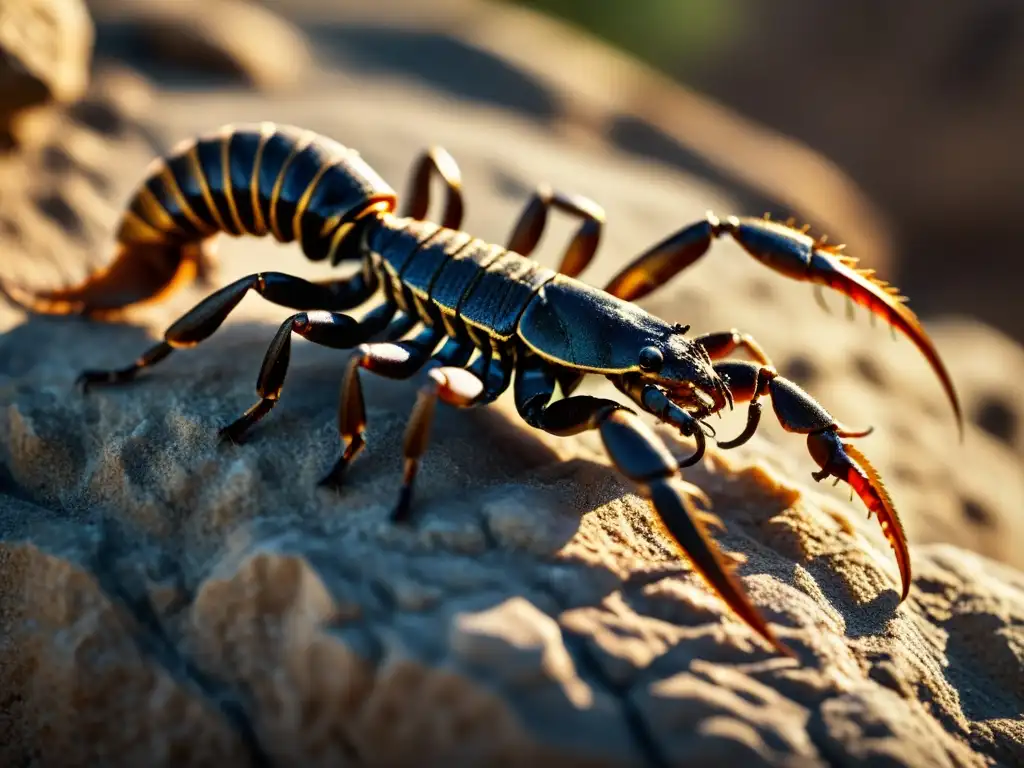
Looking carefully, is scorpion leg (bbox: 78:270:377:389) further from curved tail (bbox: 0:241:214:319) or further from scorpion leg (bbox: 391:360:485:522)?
scorpion leg (bbox: 391:360:485:522)

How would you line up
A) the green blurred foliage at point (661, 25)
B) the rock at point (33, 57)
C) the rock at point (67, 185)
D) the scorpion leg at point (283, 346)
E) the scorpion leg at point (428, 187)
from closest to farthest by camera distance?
the scorpion leg at point (283, 346) < the scorpion leg at point (428, 187) < the rock at point (67, 185) < the rock at point (33, 57) < the green blurred foliage at point (661, 25)

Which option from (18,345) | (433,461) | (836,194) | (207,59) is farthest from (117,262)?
(836,194)

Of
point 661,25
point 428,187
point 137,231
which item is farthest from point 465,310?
point 661,25

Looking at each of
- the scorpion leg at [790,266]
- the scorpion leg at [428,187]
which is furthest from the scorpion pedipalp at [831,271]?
the scorpion leg at [428,187]

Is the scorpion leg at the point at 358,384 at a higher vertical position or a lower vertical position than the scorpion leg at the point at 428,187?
lower

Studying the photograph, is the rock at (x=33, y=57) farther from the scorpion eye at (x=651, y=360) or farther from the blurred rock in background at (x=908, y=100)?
the blurred rock in background at (x=908, y=100)

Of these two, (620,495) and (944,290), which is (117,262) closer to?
(620,495)
